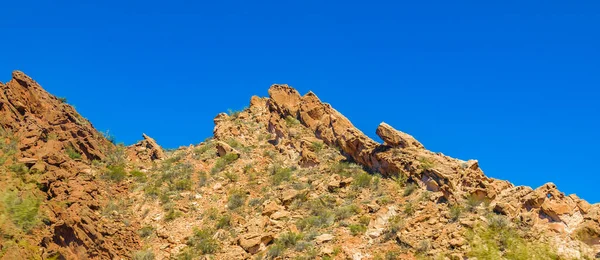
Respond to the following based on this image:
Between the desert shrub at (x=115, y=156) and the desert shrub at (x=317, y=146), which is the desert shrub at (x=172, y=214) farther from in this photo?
the desert shrub at (x=317, y=146)

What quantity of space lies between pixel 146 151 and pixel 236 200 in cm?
1256

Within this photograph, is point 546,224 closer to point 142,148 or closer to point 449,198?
point 449,198

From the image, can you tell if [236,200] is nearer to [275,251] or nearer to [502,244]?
[275,251]

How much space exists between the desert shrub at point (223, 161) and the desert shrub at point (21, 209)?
11.6 meters

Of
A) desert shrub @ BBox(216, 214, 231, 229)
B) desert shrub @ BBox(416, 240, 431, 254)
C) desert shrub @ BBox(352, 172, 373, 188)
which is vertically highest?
desert shrub @ BBox(352, 172, 373, 188)

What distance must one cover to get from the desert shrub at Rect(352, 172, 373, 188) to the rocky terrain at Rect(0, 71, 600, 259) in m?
0.07

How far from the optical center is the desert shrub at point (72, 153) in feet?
98.1

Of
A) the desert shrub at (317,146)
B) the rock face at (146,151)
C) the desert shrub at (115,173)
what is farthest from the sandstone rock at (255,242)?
the rock face at (146,151)

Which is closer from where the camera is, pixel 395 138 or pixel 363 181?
pixel 363 181

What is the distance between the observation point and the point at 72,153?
30.2m

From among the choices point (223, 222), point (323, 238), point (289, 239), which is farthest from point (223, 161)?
Answer: point (323, 238)

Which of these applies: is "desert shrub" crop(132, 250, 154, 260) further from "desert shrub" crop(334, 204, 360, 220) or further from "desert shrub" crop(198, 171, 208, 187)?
"desert shrub" crop(334, 204, 360, 220)

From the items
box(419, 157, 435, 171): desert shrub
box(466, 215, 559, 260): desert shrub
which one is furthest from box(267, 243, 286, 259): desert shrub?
box(419, 157, 435, 171): desert shrub

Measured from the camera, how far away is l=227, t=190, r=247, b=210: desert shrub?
2656 cm
